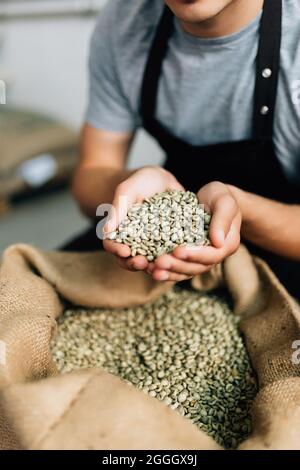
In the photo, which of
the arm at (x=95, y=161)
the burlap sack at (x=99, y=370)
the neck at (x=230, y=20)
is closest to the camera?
the burlap sack at (x=99, y=370)

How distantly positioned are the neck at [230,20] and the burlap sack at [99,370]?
48 cm

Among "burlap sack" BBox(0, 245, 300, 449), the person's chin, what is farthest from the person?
"burlap sack" BBox(0, 245, 300, 449)

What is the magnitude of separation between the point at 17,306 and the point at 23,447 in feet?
1.09

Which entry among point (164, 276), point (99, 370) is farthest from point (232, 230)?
point (99, 370)

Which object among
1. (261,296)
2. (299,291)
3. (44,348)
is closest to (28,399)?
(44,348)

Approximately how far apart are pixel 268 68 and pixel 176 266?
532 mm

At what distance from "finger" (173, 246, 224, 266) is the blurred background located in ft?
5.88

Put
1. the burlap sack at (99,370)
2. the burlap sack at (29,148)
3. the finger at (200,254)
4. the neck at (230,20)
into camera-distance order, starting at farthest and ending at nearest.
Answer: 1. the burlap sack at (29,148)
2. the neck at (230,20)
3. the finger at (200,254)
4. the burlap sack at (99,370)

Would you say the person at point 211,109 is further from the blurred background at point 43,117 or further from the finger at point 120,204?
the blurred background at point 43,117

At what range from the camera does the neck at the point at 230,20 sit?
45.1 inches

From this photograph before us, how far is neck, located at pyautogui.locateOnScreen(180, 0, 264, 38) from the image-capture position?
1.15 meters

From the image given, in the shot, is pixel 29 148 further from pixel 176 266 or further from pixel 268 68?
pixel 176 266

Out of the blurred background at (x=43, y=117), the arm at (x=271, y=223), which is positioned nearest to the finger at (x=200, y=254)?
the arm at (x=271, y=223)

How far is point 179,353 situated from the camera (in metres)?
1.05
